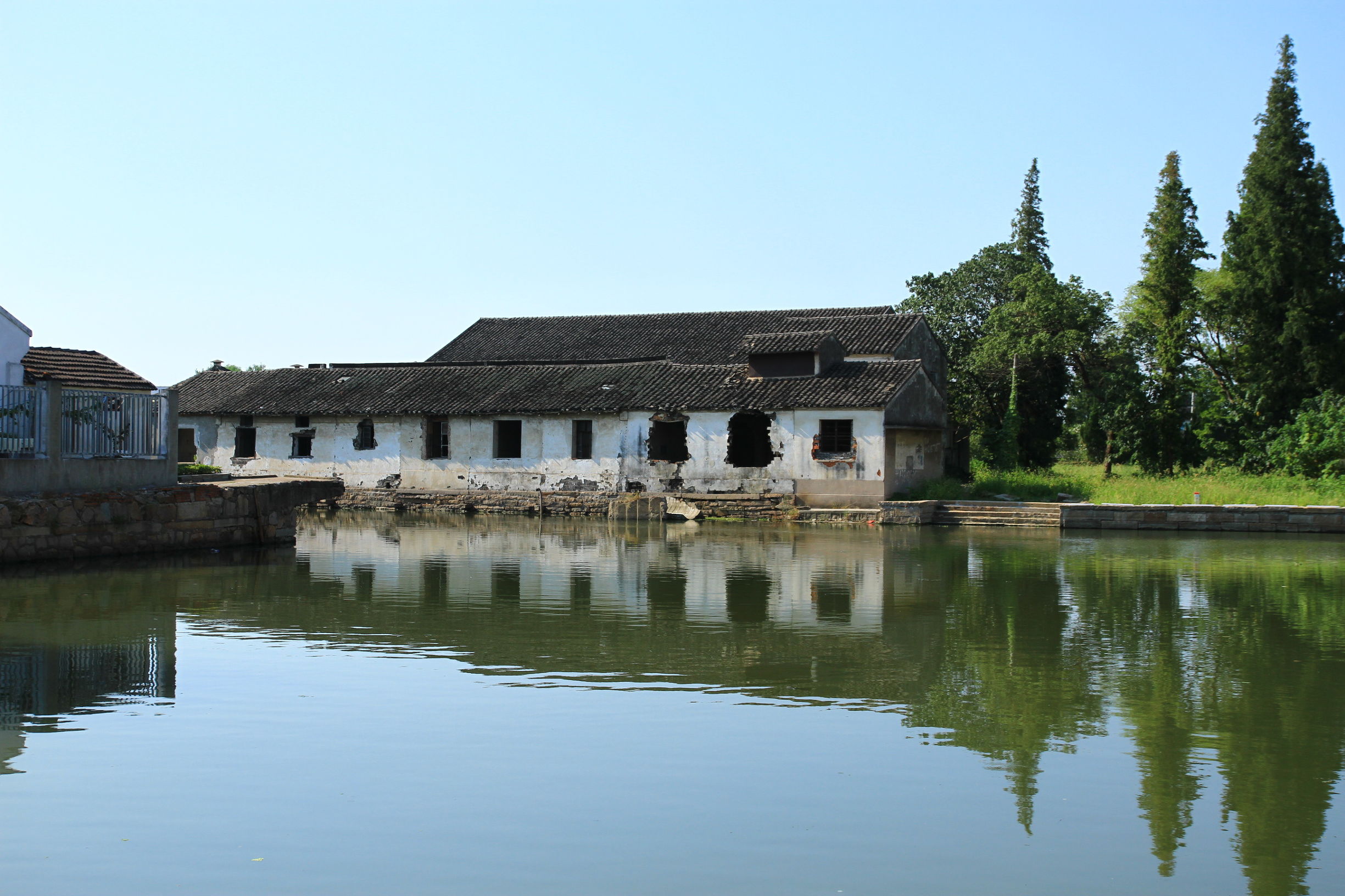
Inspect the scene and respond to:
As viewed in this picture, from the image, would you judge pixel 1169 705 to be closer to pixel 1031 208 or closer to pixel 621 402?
pixel 621 402

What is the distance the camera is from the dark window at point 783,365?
27.5m

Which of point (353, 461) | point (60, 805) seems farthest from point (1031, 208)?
point (60, 805)

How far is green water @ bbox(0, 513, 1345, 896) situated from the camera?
4.65m

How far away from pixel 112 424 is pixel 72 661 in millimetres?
7801

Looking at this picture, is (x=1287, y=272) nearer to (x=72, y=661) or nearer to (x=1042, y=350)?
(x=1042, y=350)

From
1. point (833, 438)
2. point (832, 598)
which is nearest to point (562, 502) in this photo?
point (833, 438)

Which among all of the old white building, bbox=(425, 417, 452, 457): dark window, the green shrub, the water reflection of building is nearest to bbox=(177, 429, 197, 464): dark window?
the old white building

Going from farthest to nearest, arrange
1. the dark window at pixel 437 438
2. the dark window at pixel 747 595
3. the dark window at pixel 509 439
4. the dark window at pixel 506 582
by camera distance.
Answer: the dark window at pixel 437 438, the dark window at pixel 509 439, the dark window at pixel 506 582, the dark window at pixel 747 595

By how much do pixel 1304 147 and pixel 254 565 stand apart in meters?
27.3

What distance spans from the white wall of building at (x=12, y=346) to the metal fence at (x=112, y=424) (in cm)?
451

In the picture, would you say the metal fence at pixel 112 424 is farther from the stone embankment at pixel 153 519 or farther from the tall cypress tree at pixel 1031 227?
the tall cypress tree at pixel 1031 227

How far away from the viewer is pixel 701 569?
15.0 meters

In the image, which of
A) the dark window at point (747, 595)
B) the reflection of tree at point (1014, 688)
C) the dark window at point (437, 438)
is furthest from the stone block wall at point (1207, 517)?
the dark window at point (437, 438)

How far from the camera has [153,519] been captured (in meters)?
15.2
